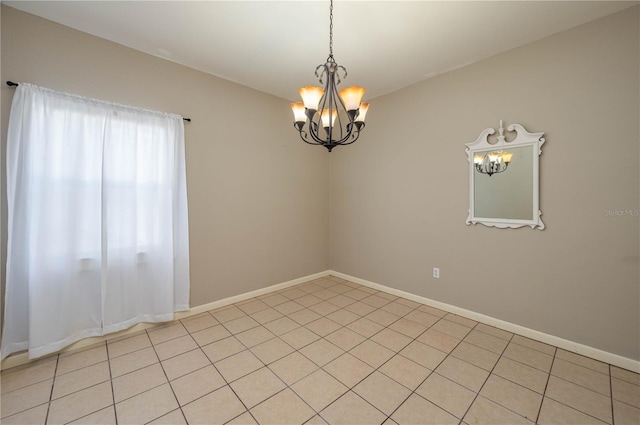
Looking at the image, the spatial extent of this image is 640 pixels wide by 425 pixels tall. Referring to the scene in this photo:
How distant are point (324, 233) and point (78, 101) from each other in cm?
328

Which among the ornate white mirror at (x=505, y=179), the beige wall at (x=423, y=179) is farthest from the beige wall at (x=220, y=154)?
the ornate white mirror at (x=505, y=179)

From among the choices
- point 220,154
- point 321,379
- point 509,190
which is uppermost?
point 220,154

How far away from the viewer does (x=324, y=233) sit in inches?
170

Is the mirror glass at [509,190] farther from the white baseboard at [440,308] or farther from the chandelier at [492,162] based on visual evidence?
the white baseboard at [440,308]

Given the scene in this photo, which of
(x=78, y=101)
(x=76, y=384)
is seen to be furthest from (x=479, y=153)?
(x=76, y=384)

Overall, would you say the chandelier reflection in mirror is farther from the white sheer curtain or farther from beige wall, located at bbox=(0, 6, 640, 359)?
the white sheer curtain

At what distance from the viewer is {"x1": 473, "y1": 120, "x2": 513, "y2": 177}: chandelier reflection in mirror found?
100 inches

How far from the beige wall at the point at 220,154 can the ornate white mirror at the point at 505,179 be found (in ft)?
7.29

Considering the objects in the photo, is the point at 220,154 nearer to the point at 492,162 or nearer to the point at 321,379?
the point at 321,379

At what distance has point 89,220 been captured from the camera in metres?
2.24

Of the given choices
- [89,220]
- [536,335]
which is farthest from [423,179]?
[89,220]

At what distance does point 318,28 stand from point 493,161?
211 centimetres

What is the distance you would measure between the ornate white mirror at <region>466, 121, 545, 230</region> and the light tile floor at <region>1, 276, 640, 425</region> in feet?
3.76

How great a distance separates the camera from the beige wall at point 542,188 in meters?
2.01
